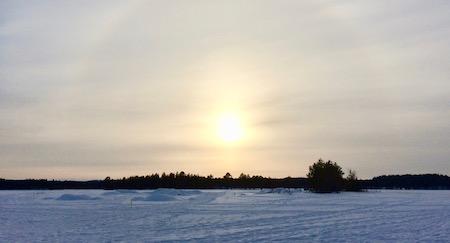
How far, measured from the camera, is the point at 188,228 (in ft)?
108

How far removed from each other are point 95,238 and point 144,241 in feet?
9.94

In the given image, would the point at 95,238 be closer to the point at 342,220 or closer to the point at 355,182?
the point at 342,220

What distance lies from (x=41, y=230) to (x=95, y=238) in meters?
6.17

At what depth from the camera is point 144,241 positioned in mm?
26703

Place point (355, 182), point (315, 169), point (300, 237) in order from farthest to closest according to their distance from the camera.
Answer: point (355, 182), point (315, 169), point (300, 237)

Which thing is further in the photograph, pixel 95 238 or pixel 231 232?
pixel 231 232

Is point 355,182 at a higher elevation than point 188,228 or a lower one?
higher

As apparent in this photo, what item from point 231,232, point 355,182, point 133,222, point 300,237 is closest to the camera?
point 300,237

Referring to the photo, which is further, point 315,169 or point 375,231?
point 315,169

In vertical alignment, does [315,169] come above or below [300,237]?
above

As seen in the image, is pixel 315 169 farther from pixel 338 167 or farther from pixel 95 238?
pixel 95 238

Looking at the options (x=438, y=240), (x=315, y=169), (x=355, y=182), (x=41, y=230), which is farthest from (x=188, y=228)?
(x=355, y=182)

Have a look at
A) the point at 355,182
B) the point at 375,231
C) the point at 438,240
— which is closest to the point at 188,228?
the point at 375,231

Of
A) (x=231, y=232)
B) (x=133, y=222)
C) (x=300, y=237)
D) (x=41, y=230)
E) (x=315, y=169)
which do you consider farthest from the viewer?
(x=315, y=169)
